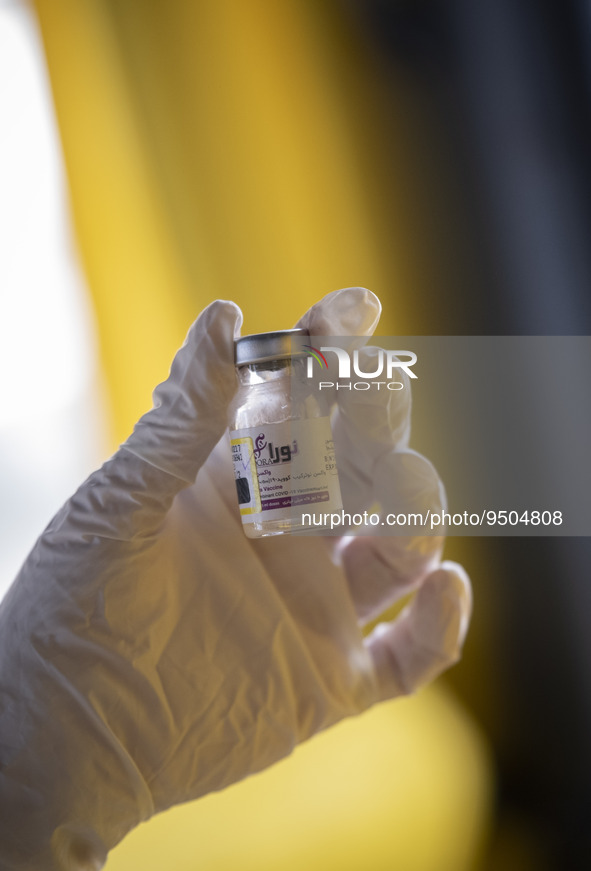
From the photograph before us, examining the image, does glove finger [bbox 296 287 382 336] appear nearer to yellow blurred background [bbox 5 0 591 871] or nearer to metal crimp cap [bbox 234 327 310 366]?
metal crimp cap [bbox 234 327 310 366]

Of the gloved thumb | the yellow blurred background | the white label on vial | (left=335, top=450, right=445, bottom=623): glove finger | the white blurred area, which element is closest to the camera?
the white label on vial

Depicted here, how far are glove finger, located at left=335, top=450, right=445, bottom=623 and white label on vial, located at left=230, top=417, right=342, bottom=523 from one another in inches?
9.8

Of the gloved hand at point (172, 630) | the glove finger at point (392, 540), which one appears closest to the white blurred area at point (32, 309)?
the gloved hand at point (172, 630)

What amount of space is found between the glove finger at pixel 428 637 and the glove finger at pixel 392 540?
0.04 m

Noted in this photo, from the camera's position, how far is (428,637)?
42.5 inches

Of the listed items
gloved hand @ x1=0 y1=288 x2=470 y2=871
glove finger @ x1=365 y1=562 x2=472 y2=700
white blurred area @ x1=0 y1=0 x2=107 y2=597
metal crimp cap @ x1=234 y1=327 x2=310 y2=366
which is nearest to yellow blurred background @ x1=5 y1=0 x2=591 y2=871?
white blurred area @ x1=0 y1=0 x2=107 y2=597

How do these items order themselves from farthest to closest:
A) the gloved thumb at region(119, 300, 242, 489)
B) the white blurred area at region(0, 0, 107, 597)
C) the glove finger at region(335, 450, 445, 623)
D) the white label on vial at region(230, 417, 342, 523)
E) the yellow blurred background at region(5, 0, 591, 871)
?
the white blurred area at region(0, 0, 107, 597), the yellow blurred background at region(5, 0, 591, 871), the glove finger at region(335, 450, 445, 623), the gloved thumb at region(119, 300, 242, 489), the white label on vial at region(230, 417, 342, 523)

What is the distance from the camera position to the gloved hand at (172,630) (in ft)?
2.70

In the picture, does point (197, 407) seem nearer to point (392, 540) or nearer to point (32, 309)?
point (392, 540)

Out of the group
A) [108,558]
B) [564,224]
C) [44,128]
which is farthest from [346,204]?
[108,558]

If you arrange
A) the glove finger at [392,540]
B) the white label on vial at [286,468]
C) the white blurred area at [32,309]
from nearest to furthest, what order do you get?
the white label on vial at [286,468] < the glove finger at [392,540] < the white blurred area at [32,309]

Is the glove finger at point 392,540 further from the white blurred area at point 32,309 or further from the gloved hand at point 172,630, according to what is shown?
the white blurred area at point 32,309

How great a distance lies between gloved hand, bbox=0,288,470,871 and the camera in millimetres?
822

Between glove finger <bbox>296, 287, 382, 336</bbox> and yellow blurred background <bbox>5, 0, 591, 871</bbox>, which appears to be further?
yellow blurred background <bbox>5, 0, 591, 871</bbox>
